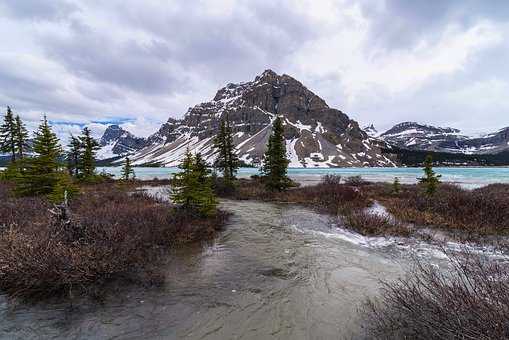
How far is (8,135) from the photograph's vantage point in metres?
37.1

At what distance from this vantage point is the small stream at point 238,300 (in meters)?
5.81

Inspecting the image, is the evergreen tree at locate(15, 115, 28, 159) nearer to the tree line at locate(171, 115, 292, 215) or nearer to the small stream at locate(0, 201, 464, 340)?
the tree line at locate(171, 115, 292, 215)

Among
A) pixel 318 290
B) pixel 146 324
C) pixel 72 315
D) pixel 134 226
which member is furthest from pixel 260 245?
pixel 72 315

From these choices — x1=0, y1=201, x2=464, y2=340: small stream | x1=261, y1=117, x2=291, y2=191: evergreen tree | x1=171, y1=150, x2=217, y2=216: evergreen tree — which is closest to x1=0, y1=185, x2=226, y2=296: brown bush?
x1=0, y1=201, x2=464, y2=340: small stream

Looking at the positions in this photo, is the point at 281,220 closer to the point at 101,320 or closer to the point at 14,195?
the point at 101,320

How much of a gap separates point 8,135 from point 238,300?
46.0 meters

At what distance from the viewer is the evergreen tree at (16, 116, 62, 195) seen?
19766 millimetres

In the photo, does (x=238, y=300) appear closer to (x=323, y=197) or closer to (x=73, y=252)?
(x=73, y=252)

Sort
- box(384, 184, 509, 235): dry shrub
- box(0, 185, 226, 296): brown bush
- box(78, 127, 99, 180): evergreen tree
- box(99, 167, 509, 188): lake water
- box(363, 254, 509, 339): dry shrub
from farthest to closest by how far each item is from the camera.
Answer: box(99, 167, 509, 188): lake water < box(78, 127, 99, 180): evergreen tree < box(384, 184, 509, 235): dry shrub < box(0, 185, 226, 296): brown bush < box(363, 254, 509, 339): dry shrub

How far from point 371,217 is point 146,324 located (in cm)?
1325

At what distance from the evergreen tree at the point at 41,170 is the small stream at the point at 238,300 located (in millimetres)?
15815

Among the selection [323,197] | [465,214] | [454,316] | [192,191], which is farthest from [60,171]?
[465,214]

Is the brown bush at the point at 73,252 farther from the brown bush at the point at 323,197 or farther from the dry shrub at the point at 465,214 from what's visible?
the dry shrub at the point at 465,214

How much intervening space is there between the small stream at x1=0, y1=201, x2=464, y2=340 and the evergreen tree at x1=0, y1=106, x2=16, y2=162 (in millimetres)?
41161
